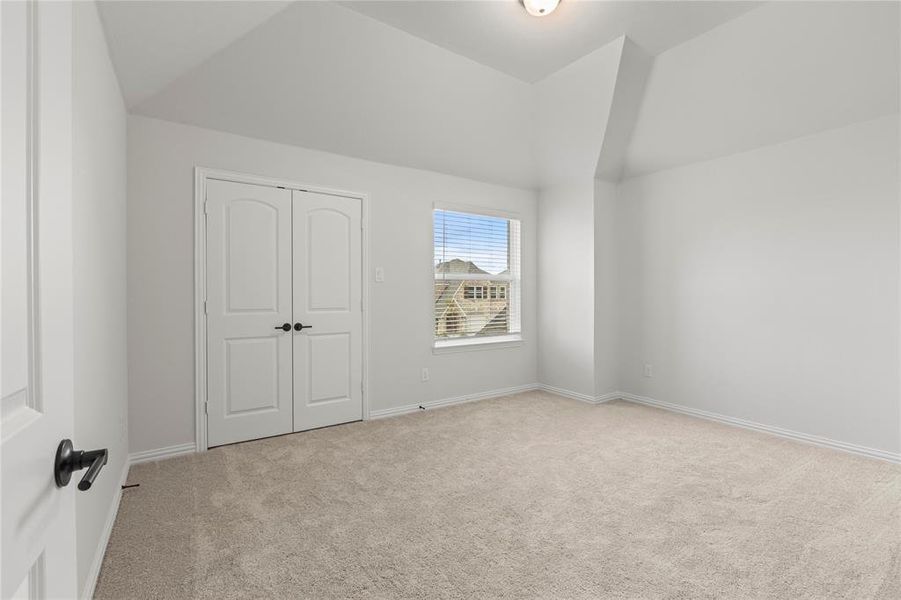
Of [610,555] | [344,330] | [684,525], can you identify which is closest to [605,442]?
[684,525]

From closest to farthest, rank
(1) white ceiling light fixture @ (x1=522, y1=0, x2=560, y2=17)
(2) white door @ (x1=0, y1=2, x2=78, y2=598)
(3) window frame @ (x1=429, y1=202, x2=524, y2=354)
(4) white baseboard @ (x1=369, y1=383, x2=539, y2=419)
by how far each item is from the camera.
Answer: (2) white door @ (x1=0, y1=2, x2=78, y2=598) < (1) white ceiling light fixture @ (x1=522, y1=0, x2=560, y2=17) < (4) white baseboard @ (x1=369, y1=383, x2=539, y2=419) < (3) window frame @ (x1=429, y1=202, x2=524, y2=354)

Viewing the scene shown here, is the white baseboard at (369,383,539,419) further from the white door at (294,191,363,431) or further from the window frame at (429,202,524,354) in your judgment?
the window frame at (429,202,524,354)

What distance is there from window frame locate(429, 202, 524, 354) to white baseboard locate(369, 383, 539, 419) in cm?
50

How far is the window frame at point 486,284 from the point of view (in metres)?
4.43

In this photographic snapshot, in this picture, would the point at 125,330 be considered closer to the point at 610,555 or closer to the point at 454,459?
the point at 454,459

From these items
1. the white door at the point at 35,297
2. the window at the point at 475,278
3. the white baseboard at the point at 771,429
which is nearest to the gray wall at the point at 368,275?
the window at the point at 475,278

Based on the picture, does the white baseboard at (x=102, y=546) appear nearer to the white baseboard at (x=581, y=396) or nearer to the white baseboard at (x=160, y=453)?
the white baseboard at (x=160, y=453)

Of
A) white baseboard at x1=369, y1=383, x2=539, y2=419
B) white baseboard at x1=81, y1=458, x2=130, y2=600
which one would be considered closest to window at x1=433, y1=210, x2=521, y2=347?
white baseboard at x1=369, y1=383, x2=539, y2=419

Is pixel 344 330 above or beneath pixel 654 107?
beneath

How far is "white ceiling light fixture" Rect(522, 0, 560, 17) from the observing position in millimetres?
2715

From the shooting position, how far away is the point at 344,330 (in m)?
3.89

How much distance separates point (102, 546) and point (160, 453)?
1.21m

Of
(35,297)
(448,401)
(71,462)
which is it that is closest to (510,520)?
(71,462)

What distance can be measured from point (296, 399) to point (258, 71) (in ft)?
8.09
